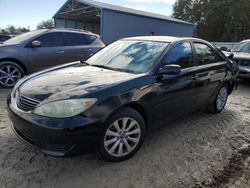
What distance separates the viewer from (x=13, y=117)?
309cm

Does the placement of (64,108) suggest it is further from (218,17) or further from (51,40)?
(218,17)

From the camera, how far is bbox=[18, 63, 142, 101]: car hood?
2.97 meters

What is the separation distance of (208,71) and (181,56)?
80 centimetres

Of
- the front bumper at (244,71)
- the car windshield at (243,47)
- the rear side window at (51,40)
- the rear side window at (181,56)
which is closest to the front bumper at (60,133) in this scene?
the rear side window at (181,56)

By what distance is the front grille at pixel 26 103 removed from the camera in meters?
2.95

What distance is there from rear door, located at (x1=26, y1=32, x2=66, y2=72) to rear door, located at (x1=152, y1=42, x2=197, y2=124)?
4.17 meters

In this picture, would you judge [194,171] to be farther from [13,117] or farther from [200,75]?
[13,117]

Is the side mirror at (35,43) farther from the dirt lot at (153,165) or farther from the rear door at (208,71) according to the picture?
the rear door at (208,71)

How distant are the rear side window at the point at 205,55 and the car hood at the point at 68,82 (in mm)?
1651

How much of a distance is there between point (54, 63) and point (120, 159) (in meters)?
4.76

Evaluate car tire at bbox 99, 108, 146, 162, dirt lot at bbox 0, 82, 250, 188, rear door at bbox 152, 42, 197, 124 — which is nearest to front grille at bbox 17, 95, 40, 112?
dirt lot at bbox 0, 82, 250, 188

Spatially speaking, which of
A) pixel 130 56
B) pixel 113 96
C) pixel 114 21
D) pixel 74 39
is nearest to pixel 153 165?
pixel 113 96

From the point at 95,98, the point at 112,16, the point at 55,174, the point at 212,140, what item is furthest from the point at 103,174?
the point at 112,16

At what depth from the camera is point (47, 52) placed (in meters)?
7.16
